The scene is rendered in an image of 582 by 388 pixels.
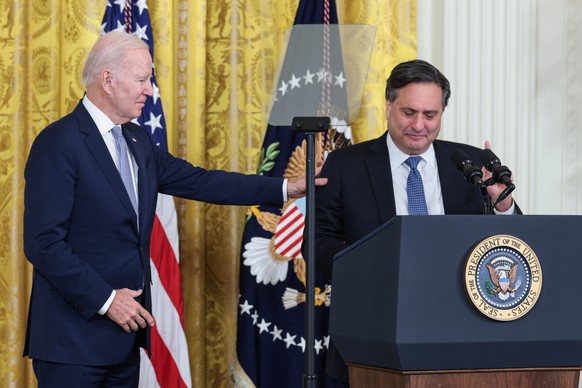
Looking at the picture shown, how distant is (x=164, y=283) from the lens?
14.0 ft

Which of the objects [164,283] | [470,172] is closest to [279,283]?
[164,283]

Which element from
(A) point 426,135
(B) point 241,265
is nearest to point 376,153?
(A) point 426,135

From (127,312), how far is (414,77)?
120cm

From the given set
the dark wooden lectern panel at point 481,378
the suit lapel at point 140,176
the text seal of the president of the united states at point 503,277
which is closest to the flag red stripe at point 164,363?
the suit lapel at point 140,176

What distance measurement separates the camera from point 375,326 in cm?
231

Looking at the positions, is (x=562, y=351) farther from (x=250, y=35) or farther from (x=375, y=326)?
(x=250, y=35)

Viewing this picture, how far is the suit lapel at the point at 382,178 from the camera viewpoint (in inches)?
118

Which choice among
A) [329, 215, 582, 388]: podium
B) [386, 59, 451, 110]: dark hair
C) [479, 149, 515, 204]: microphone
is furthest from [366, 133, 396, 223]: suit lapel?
[329, 215, 582, 388]: podium

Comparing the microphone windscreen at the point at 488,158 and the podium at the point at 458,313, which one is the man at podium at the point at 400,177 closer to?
the microphone windscreen at the point at 488,158

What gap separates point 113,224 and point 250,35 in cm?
196

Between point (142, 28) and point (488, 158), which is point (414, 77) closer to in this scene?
point (488, 158)

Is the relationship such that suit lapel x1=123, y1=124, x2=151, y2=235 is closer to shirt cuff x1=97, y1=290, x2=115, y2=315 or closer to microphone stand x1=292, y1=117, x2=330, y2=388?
shirt cuff x1=97, y1=290, x2=115, y2=315

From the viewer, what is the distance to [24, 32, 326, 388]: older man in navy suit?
2914mm

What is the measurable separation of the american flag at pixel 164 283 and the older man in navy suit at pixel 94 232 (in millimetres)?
1086
